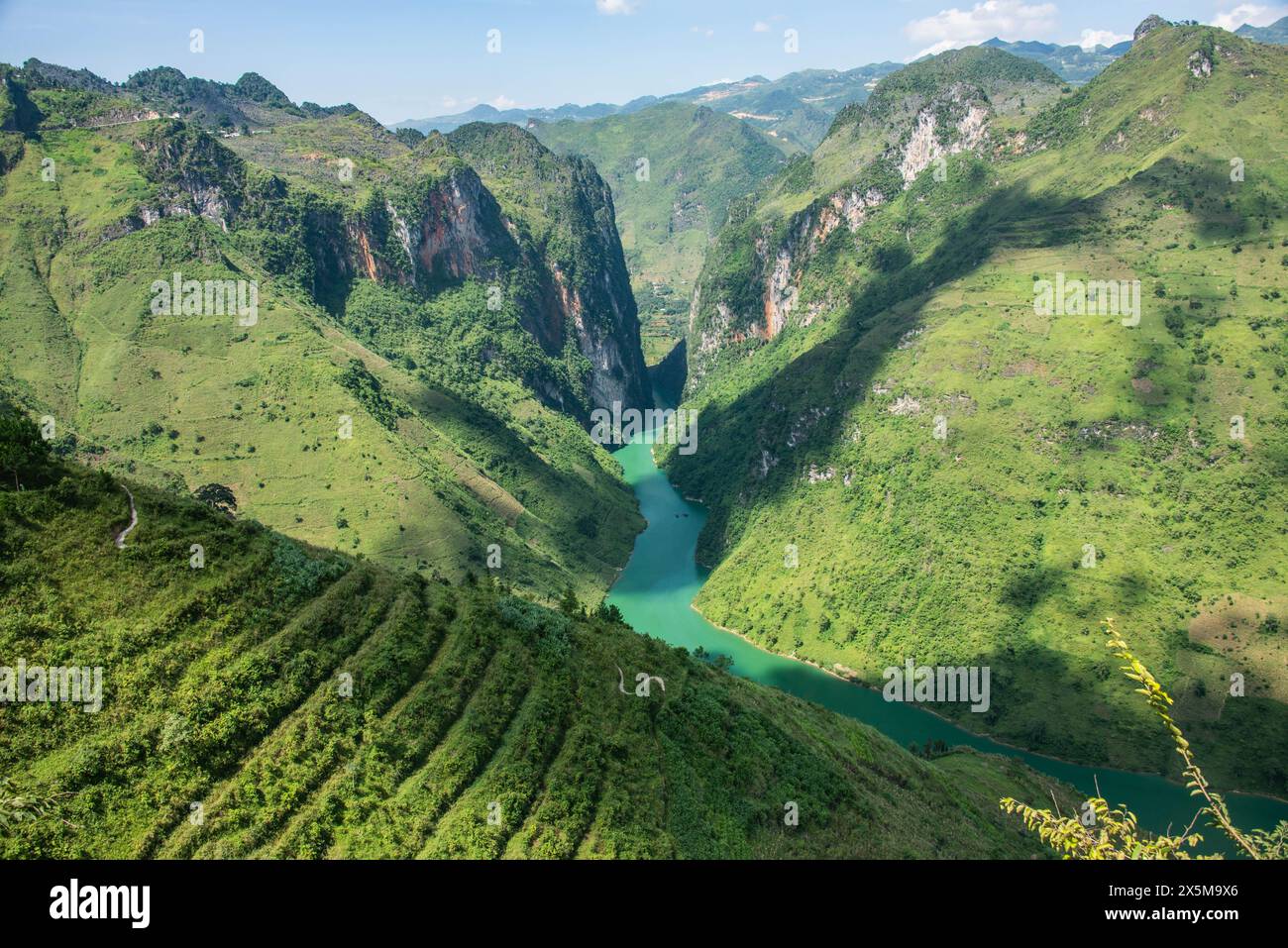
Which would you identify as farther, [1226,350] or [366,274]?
[366,274]

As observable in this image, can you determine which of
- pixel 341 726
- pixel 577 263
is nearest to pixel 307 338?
pixel 341 726

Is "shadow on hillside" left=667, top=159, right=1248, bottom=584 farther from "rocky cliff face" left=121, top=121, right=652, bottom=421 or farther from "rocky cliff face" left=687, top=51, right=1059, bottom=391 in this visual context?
"rocky cliff face" left=121, top=121, right=652, bottom=421

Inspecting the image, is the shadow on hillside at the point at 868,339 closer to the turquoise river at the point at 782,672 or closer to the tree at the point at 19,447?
the turquoise river at the point at 782,672

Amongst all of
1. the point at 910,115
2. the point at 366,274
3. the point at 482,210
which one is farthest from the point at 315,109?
the point at 910,115

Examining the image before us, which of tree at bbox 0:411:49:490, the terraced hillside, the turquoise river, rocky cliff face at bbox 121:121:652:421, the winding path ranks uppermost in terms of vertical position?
rocky cliff face at bbox 121:121:652:421

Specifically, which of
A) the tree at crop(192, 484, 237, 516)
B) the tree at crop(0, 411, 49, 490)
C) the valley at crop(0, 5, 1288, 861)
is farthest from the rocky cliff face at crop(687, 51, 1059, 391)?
the tree at crop(0, 411, 49, 490)

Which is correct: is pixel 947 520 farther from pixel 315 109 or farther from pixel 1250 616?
pixel 315 109
